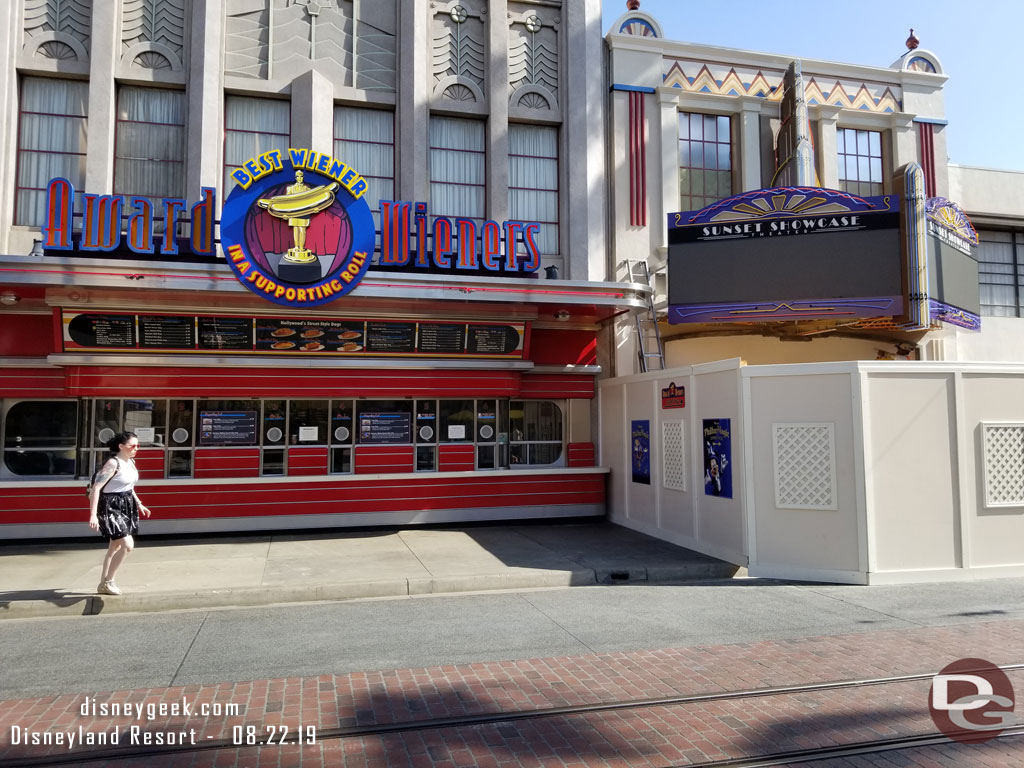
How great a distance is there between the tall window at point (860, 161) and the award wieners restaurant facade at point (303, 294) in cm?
631

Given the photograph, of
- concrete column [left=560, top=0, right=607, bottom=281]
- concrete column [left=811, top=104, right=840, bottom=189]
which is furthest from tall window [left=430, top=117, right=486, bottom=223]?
concrete column [left=811, top=104, right=840, bottom=189]

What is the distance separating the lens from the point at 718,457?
34.1 feet

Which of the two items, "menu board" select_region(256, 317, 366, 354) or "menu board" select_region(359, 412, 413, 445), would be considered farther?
"menu board" select_region(359, 412, 413, 445)

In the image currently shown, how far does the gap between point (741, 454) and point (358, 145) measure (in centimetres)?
996

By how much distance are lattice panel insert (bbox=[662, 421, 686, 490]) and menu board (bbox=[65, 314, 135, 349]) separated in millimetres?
9200

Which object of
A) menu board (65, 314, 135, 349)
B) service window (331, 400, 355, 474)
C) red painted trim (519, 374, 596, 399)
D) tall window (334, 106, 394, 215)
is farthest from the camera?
tall window (334, 106, 394, 215)

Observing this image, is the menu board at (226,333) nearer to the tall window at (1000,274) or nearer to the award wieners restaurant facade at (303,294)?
the award wieners restaurant facade at (303,294)

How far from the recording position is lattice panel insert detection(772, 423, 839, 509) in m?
9.33

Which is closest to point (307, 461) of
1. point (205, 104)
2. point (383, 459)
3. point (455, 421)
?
point (383, 459)

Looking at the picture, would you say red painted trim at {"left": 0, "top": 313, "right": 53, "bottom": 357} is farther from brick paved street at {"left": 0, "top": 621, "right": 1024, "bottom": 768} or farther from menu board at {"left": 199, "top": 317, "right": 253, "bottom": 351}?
brick paved street at {"left": 0, "top": 621, "right": 1024, "bottom": 768}

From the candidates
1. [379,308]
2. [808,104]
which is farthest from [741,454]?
[808,104]

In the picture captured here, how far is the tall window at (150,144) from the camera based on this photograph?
13.6m

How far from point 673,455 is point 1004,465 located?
454 centimetres
